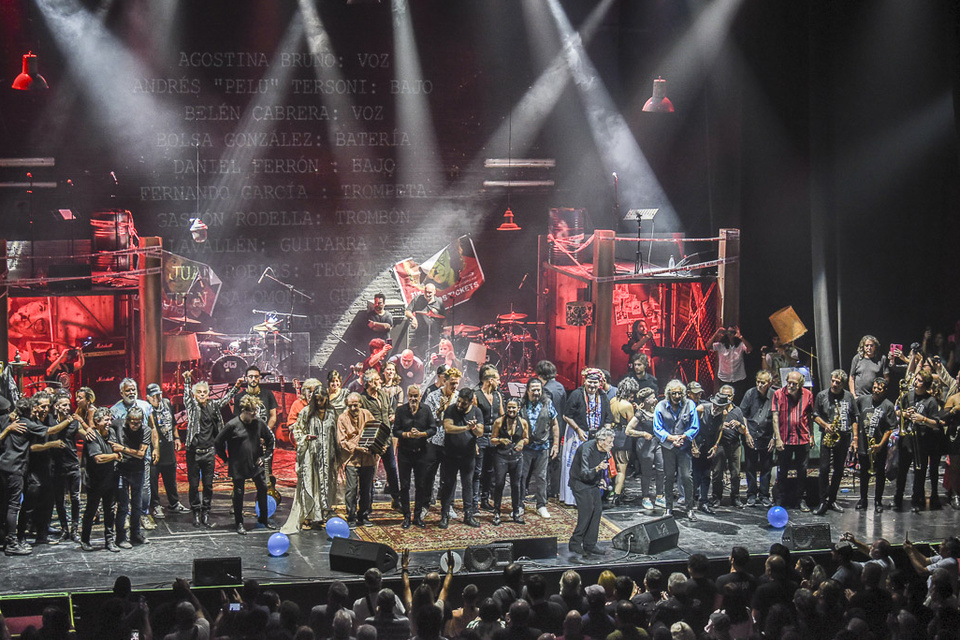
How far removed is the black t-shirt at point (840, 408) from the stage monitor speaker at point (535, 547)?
374 centimetres

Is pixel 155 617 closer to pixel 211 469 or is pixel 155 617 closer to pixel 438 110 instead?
pixel 211 469

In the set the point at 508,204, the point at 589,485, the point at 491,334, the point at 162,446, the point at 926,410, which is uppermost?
the point at 508,204

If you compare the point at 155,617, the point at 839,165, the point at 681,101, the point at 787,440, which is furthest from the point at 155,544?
the point at 839,165

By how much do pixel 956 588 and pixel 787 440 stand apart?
13.5 ft

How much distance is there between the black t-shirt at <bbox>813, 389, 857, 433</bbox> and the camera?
1137 centimetres

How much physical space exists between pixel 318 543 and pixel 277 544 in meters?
0.55

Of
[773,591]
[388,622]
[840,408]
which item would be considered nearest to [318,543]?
[388,622]

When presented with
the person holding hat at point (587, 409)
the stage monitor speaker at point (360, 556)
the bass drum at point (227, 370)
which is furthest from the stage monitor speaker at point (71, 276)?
the person holding hat at point (587, 409)

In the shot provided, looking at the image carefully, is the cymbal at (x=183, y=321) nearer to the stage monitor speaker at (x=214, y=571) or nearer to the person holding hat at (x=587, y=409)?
the person holding hat at (x=587, y=409)

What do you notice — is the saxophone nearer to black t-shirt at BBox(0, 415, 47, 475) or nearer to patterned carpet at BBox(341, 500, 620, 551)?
patterned carpet at BBox(341, 500, 620, 551)

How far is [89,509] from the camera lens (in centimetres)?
977

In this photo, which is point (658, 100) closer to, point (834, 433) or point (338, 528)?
point (834, 433)

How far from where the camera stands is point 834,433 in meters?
11.4

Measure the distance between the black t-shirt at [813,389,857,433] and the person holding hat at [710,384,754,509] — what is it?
86 cm
